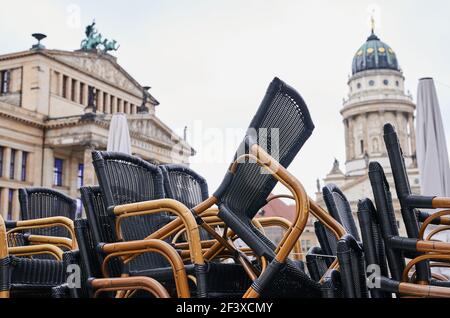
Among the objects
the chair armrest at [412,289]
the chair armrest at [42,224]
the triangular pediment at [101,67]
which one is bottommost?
the chair armrest at [412,289]

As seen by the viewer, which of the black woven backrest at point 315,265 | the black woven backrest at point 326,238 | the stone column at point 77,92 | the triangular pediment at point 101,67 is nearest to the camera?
the black woven backrest at point 315,265

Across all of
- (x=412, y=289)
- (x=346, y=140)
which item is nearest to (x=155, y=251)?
(x=412, y=289)

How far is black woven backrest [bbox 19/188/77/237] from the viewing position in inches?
178

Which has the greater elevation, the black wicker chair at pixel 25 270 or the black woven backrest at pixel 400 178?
the black woven backrest at pixel 400 178

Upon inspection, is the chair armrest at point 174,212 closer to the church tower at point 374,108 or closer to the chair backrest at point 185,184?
the chair backrest at point 185,184

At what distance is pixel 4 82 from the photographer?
41031mm

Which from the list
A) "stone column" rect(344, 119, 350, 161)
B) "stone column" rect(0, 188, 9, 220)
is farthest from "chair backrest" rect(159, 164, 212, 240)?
"stone column" rect(344, 119, 350, 161)

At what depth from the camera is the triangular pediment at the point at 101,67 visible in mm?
41594

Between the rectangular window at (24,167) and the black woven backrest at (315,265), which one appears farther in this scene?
the rectangular window at (24,167)

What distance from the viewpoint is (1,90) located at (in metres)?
41.1

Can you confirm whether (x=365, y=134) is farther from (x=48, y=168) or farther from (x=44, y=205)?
(x=44, y=205)

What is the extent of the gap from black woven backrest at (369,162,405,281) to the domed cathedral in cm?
6536

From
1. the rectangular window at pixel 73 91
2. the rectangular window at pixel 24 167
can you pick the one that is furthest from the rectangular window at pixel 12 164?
the rectangular window at pixel 73 91

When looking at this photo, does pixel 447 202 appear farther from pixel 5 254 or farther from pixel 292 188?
pixel 5 254
